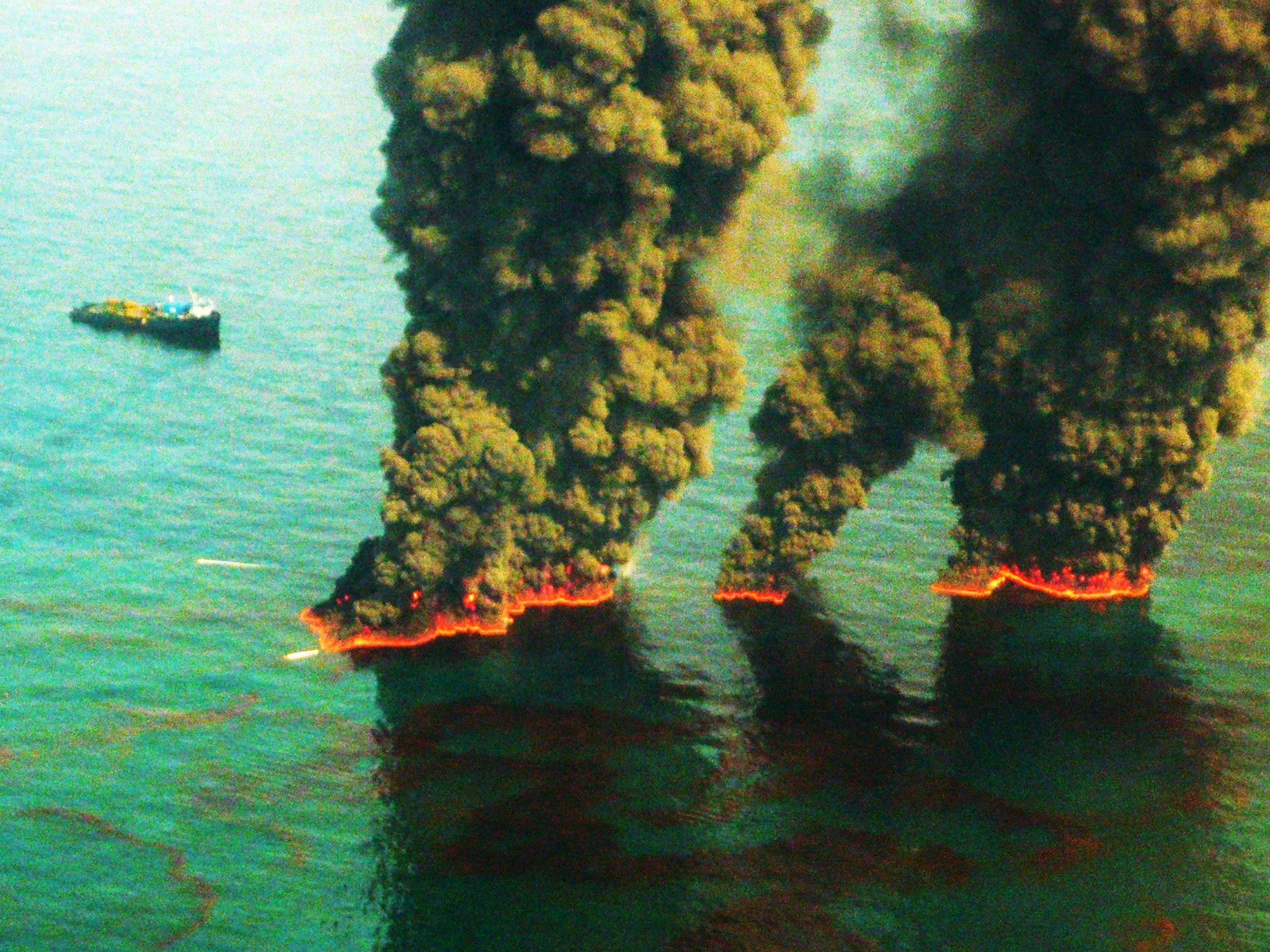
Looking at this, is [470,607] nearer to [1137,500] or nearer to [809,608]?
[809,608]

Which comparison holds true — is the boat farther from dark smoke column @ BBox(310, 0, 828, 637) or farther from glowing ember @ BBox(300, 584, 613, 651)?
dark smoke column @ BBox(310, 0, 828, 637)

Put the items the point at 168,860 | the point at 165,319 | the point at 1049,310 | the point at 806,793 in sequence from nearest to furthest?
the point at 168,860
the point at 806,793
the point at 1049,310
the point at 165,319

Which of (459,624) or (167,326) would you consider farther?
(167,326)

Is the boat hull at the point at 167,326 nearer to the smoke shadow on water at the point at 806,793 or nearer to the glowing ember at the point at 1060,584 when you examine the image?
the smoke shadow on water at the point at 806,793

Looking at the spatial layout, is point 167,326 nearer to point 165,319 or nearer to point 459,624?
point 165,319

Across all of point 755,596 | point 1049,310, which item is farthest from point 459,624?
point 1049,310

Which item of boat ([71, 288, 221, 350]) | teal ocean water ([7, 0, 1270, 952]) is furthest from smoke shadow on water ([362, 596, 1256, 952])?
boat ([71, 288, 221, 350])

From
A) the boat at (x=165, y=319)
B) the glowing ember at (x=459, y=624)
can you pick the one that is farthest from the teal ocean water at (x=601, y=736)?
the boat at (x=165, y=319)
